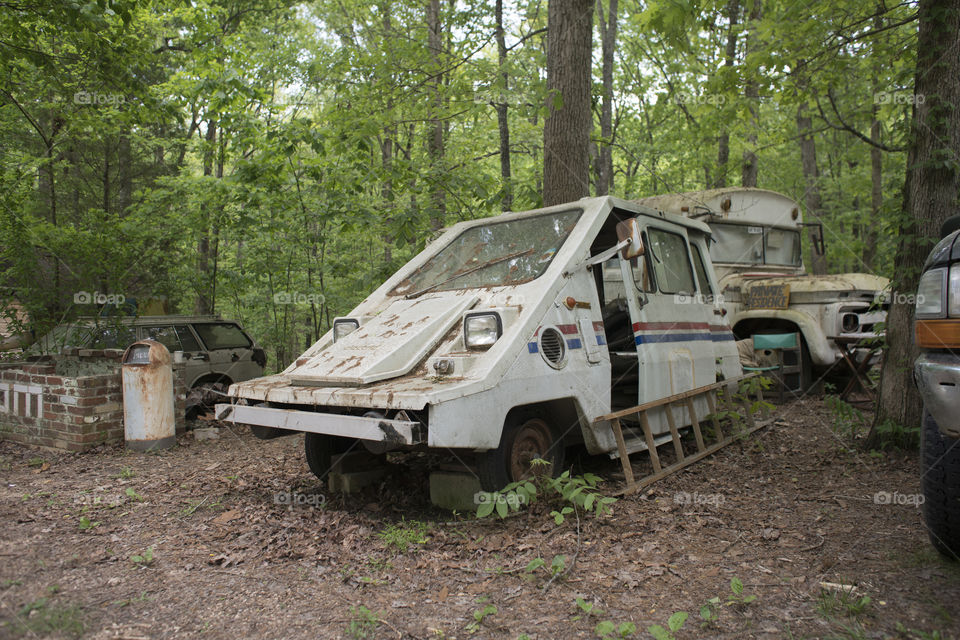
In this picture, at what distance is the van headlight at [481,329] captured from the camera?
387cm

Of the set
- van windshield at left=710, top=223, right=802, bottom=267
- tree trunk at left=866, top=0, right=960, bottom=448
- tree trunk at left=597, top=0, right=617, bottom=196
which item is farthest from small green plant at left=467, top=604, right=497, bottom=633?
→ tree trunk at left=597, top=0, right=617, bottom=196

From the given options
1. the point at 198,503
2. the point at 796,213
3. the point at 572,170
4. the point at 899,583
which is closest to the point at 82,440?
the point at 198,503

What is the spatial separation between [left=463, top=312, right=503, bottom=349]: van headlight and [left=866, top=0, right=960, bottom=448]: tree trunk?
3471 millimetres

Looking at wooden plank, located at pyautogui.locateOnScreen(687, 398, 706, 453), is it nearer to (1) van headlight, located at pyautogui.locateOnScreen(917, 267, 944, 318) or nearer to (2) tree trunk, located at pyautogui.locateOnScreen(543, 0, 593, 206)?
(2) tree trunk, located at pyautogui.locateOnScreen(543, 0, 593, 206)

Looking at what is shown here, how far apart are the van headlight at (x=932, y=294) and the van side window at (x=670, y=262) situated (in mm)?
2528

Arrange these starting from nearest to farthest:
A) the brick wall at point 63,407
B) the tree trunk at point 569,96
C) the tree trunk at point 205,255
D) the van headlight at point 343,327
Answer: the van headlight at point 343,327, the brick wall at point 63,407, the tree trunk at point 569,96, the tree trunk at point 205,255

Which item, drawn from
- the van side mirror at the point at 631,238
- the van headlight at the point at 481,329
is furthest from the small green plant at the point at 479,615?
the van side mirror at the point at 631,238

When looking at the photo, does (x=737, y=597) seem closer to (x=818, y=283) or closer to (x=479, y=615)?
(x=479, y=615)

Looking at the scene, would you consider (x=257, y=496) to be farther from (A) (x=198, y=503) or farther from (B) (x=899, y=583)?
(B) (x=899, y=583)

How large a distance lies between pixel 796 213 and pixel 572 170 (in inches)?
205

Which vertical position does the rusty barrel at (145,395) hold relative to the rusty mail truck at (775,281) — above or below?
below

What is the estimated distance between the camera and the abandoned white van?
3512 millimetres

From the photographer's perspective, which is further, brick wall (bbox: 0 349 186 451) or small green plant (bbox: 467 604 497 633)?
brick wall (bbox: 0 349 186 451)

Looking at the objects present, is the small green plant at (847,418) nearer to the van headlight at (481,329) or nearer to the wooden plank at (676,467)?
the wooden plank at (676,467)
